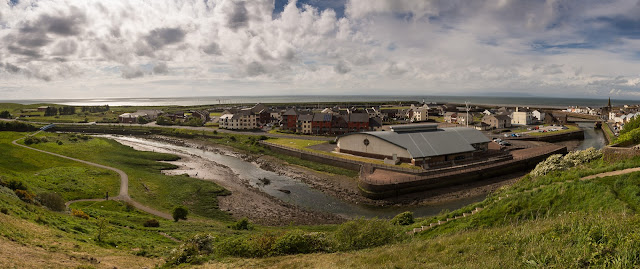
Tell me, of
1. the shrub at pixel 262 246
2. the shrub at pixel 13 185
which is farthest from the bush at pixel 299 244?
the shrub at pixel 13 185

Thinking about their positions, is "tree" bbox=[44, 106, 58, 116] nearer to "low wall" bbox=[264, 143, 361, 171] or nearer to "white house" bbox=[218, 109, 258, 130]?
"white house" bbox=[218, 109, 258, 130]

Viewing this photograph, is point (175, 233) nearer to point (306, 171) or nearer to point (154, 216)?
point (154, 216)

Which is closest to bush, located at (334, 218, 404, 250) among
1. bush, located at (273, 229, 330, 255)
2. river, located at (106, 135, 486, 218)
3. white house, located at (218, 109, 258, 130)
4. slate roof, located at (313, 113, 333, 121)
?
bush, located at (273, 229, 330, 255)

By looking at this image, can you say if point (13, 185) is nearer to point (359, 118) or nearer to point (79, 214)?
point (79, 214)

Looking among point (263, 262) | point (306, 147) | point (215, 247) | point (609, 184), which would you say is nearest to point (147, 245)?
point (215, 247)

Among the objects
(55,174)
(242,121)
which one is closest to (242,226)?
(55,174)

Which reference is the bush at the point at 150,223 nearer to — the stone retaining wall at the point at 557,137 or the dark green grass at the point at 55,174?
the dark green grass at the point at 55,174
